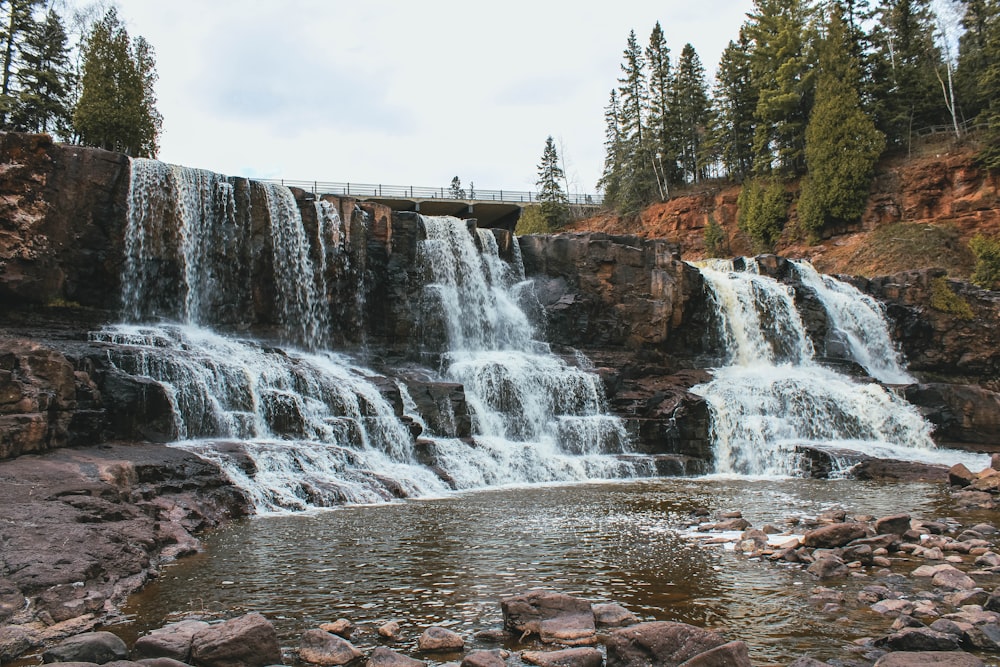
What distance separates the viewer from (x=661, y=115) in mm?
57625

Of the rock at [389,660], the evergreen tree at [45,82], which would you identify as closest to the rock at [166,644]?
the rock at [389,660]

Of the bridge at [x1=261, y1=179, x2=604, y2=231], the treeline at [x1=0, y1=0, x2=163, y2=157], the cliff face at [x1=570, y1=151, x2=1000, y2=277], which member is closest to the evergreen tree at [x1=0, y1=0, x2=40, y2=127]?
the treeline at [x1=0, y1=0, x2=163, y2=157]

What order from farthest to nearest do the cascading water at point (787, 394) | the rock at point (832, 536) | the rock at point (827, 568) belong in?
the cascading water at point (787, 394)
the rock at point (832, 536)
the rock at point (827, 568)

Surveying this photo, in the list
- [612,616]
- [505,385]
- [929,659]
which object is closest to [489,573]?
[612,616]

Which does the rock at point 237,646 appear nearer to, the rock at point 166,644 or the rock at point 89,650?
the rock at point 166,644

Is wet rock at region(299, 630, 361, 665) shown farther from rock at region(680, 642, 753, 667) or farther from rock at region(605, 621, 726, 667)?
rock at region(680, 642, 753, 667)

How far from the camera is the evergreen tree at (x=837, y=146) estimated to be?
135ft

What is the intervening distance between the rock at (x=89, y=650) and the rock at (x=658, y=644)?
12.0 feet

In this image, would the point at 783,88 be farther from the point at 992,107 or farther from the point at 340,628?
the point at 340,628

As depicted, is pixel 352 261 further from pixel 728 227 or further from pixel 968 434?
pixel 728 227

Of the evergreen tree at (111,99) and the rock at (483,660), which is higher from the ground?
the evergreen tree at (111,99)

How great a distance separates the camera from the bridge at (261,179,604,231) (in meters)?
51.4

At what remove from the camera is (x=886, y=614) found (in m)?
5.98

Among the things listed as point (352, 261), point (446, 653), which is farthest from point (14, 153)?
point (446, 653)
